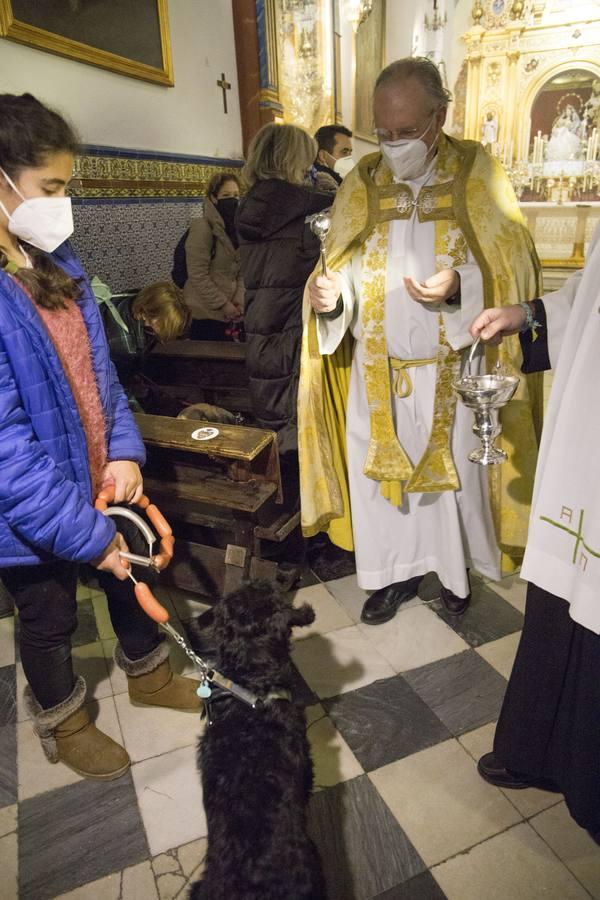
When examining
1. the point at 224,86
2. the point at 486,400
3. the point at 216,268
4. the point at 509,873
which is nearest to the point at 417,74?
the point at 486,400

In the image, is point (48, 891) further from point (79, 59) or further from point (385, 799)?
point (79, 59)

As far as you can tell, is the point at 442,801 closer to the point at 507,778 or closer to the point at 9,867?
the point at 507,778

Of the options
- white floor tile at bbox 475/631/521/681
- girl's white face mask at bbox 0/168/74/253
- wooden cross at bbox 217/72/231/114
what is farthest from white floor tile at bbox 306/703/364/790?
wooden cross at bbox 217/72/231/114

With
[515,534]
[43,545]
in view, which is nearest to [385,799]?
[515,534]

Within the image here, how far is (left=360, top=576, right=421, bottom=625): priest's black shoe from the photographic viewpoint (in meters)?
2.70

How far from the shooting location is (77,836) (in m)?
1.83

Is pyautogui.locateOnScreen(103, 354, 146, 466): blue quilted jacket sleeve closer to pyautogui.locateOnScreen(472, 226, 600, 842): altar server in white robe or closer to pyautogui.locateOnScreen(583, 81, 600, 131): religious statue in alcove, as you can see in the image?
pyautogui.locateOnScreen(472, 226, 600, 842): altar server in white robe

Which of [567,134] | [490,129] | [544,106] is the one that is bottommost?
[567,134]

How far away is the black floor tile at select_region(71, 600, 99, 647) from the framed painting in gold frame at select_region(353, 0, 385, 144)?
7.18m

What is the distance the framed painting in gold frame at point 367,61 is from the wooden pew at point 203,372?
5.75 m

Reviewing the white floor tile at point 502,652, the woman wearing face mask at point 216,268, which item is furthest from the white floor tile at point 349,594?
the woman wearing face mask at point 216,268

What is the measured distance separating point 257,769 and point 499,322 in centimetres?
133

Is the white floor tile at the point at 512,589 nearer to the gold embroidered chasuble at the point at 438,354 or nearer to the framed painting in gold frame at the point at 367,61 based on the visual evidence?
the gold embroidered chasuble at the point at 438,354

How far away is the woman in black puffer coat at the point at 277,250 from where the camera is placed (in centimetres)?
263
